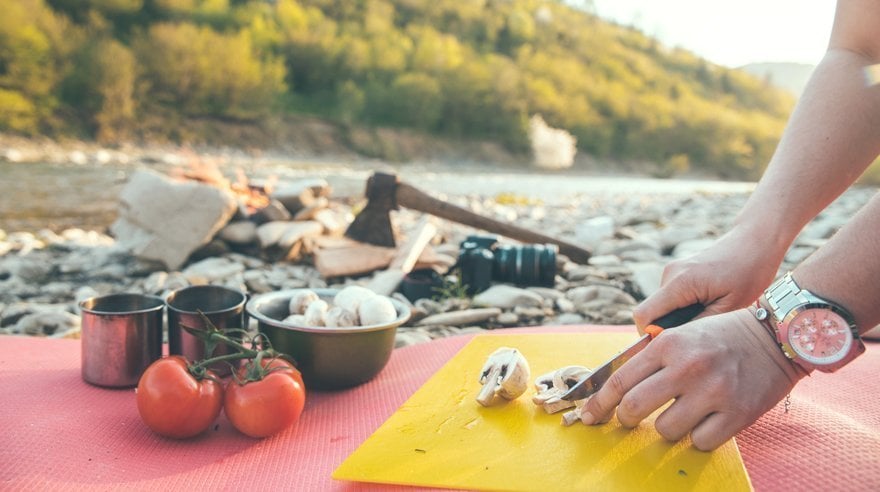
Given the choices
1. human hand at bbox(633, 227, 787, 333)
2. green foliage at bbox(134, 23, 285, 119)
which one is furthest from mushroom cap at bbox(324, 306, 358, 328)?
green foliage at bbox(134, 23, 285, 119)

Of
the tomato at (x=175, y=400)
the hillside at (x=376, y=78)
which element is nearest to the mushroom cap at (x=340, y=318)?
the tomato at (x=175, y=400)

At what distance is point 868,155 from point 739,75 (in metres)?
85.4

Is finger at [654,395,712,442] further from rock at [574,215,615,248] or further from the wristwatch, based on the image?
rock at [574,215,615,248]

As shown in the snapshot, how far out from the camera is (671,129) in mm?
54469

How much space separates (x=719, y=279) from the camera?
54.9 inches

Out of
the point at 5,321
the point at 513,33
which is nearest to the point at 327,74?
the point at 513,33

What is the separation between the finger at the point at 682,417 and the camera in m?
1.13

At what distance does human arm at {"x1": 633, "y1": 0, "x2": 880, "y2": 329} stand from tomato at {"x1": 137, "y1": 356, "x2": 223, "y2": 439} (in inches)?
37.9

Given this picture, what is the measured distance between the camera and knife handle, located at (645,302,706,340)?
137 centimetres

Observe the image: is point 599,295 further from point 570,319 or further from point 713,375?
point 713,375

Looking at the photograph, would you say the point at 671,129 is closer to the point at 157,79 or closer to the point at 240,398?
the point at 157,79

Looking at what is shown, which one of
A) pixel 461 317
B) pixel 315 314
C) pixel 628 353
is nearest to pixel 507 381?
pixel 628 353

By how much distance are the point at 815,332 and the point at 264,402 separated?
1.08 metres

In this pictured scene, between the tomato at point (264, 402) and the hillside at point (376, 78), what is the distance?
26.8 metres
